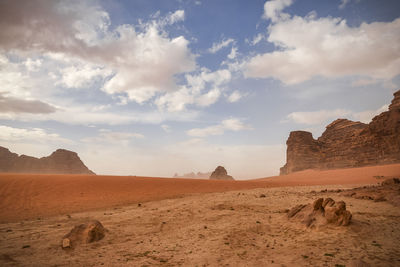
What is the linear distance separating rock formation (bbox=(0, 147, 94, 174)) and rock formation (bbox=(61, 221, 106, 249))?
418 ft

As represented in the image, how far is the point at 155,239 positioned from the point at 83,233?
2.99m

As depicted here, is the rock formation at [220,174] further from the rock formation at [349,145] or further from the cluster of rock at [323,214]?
the cluster of rock at [323,214]

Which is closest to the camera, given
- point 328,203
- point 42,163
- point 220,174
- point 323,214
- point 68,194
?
point 323,214

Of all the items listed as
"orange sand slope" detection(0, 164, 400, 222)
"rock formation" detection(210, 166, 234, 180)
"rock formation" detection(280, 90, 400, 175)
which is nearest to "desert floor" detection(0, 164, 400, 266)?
"orange sand slope" detection(0, 164, 400, 222)

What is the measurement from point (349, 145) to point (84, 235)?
90.1 meters

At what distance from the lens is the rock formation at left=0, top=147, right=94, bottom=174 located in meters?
110

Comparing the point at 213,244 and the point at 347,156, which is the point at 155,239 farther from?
the point at 347,156

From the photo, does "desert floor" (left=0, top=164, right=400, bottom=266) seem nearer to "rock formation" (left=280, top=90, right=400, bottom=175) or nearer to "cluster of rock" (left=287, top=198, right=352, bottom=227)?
"cluster of rock" (left=287, top=198, right=352, bottom=227)

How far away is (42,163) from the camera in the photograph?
11462 centimetres

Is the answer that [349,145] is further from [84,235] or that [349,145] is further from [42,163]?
[42,163]

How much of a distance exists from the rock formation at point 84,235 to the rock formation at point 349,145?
7977 cm

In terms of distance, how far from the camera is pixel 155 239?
9.12 meters

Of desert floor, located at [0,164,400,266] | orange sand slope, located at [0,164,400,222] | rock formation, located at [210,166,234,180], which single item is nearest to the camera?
desert floor, located at [0,164,400,266]

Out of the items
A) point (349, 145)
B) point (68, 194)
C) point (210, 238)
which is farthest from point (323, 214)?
point (349, 145)
